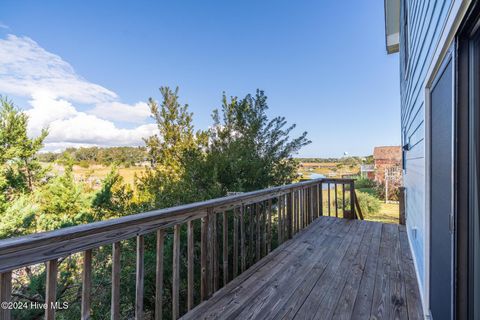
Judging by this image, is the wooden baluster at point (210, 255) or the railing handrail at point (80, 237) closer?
the railing handrail at point (80, 237)

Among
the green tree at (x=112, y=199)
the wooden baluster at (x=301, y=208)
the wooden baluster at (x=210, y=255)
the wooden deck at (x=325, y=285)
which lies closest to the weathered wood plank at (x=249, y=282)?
the wooden deck at (x=325, y=285)

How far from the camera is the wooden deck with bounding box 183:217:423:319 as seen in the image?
182 cm

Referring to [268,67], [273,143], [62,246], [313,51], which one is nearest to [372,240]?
[273,143]

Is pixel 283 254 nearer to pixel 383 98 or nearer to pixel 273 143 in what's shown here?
pixel 273 143

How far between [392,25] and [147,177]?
22.5ft

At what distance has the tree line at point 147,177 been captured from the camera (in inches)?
151

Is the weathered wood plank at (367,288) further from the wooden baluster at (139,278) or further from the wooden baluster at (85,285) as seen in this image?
the wooden baluster at (85,285)

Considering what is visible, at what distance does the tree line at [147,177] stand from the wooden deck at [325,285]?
188 centimetres

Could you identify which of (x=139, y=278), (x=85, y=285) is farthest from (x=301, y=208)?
(x=85, y=285)

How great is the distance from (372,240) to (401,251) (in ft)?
1.45

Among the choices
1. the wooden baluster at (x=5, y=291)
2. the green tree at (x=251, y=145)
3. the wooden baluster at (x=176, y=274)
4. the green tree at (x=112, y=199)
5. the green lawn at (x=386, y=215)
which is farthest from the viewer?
the green lawn at (x=386, y=215)

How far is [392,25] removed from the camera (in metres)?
5.48

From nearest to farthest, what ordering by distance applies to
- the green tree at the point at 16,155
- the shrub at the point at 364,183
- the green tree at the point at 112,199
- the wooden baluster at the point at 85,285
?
the wooden baluster at the point at 85,285 < the green tree at the point at 112,199 < the green tree at the point at 16,155 < the shrub at the point at 364,183

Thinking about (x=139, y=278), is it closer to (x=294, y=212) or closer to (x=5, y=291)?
(x=5, y=291)
